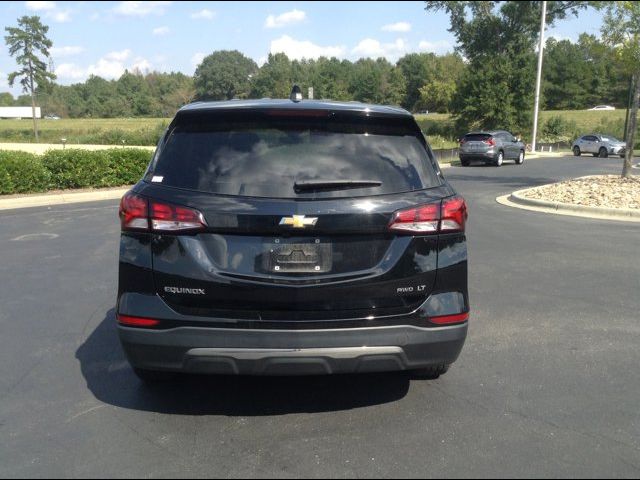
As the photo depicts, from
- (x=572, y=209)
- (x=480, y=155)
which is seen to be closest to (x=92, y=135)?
(x=480, y=155)

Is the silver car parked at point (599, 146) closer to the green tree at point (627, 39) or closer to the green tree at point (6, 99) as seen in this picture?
the green tree at point (627, 39)

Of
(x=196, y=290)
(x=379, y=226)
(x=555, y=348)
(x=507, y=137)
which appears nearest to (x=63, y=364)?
(x=196, y=290)

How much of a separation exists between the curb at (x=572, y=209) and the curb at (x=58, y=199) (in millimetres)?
9181

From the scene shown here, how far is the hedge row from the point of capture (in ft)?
48.9

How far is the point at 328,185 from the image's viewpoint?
317 centimetres

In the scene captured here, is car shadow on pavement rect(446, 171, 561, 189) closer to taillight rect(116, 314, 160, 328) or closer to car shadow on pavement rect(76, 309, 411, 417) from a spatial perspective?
car shadow on pavement rect(76, 309, 411, 417)

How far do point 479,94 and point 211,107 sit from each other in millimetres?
47581

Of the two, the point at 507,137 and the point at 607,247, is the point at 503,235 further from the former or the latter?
the point at 507,137

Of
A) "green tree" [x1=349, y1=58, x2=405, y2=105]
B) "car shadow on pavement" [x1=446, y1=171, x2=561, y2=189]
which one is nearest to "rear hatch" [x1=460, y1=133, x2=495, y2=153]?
"car shadow on pavement" [x1=446, y1=171, x2=561, y2=189]

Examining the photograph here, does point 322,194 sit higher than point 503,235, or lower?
higher

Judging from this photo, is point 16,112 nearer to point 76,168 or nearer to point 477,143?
point 477,143

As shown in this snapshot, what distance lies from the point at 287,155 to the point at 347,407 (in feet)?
5.22

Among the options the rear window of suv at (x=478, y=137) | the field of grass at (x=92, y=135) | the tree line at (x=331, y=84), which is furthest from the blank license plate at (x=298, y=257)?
the tree line at (x=331, y=84)

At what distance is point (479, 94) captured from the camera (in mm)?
47719
